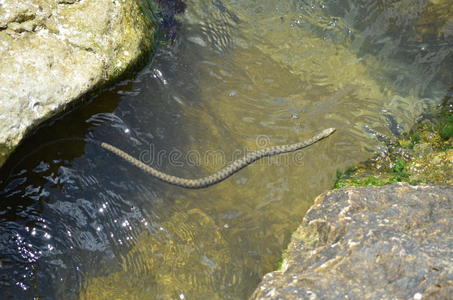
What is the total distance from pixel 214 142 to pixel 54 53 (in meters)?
2.47

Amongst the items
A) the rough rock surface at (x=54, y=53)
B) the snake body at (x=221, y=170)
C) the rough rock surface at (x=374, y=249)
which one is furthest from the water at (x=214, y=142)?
the rough rock surface at (x=374, y=249)

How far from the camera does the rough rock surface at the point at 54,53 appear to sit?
14.5 feet

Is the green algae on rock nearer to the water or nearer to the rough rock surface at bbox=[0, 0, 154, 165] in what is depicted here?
the water

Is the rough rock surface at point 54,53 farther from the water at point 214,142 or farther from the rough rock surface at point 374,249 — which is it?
the rough rock surface at point 374,249

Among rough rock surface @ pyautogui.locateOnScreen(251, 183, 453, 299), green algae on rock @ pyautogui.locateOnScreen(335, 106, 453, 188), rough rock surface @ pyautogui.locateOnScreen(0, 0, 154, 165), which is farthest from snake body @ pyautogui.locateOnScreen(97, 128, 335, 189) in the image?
rough rock surface @ pyautogui.locateOnScreen(251, 183, 453, 299)

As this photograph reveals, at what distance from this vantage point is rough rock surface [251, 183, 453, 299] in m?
3.39

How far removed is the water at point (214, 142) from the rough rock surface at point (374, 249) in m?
0.98

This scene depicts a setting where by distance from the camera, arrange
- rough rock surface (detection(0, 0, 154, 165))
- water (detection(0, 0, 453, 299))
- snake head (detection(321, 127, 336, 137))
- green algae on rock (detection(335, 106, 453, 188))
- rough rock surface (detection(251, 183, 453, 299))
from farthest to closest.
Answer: snake head (detection(321, 127, 336, 137)), green algae on rock (detection(335, 106, 453, 188)), water (detection(0, 0, 453, 299)), rough rock surface (detection(0, 0, 154, 165)), rough rock surface (detection(251, 183, 453, 299))

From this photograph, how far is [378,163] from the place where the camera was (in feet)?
20.0

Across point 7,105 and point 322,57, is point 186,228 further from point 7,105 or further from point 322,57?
point 322,57

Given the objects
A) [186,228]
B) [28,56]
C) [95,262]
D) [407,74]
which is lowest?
[95,262]

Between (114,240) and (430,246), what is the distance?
3521mm

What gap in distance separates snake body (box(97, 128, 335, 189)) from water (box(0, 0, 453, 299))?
0.11 m

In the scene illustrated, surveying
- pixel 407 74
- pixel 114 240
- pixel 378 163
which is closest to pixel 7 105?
pixel 114 240
